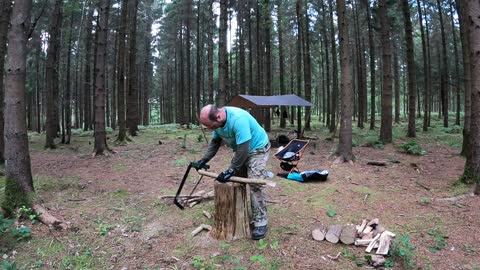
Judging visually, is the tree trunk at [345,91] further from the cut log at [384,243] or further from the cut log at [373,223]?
the cut log at [384,243]

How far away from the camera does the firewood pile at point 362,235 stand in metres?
3.96

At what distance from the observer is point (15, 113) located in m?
4.84

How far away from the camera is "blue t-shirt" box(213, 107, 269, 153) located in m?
3.90

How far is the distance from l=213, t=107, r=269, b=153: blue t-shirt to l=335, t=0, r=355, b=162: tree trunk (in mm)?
4843

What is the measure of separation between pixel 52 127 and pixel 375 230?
12887mm

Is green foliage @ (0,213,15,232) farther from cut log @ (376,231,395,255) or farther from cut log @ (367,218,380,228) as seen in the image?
cut log @ (367,218,380,228)

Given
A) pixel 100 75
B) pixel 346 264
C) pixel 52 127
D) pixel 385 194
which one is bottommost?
pixel 346 264

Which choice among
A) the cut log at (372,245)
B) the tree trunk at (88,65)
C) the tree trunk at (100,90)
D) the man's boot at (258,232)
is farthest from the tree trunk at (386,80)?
the tree trunk at (88,65)

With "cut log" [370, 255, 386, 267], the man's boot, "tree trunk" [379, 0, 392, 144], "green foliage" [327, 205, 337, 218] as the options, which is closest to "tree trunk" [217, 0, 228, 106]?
"tree trunk" [379, 0, 392, 144]

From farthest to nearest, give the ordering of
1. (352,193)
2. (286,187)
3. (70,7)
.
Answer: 1. (70,7)
2. (286,187)
3. (352,193)

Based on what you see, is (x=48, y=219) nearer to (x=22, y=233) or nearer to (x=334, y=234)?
(x=22, y=233)

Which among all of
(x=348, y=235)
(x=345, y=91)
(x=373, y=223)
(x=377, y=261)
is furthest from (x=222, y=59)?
(x=377, y=261)

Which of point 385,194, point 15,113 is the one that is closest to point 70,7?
point 15,113

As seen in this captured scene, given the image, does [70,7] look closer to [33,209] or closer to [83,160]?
[83,160]
